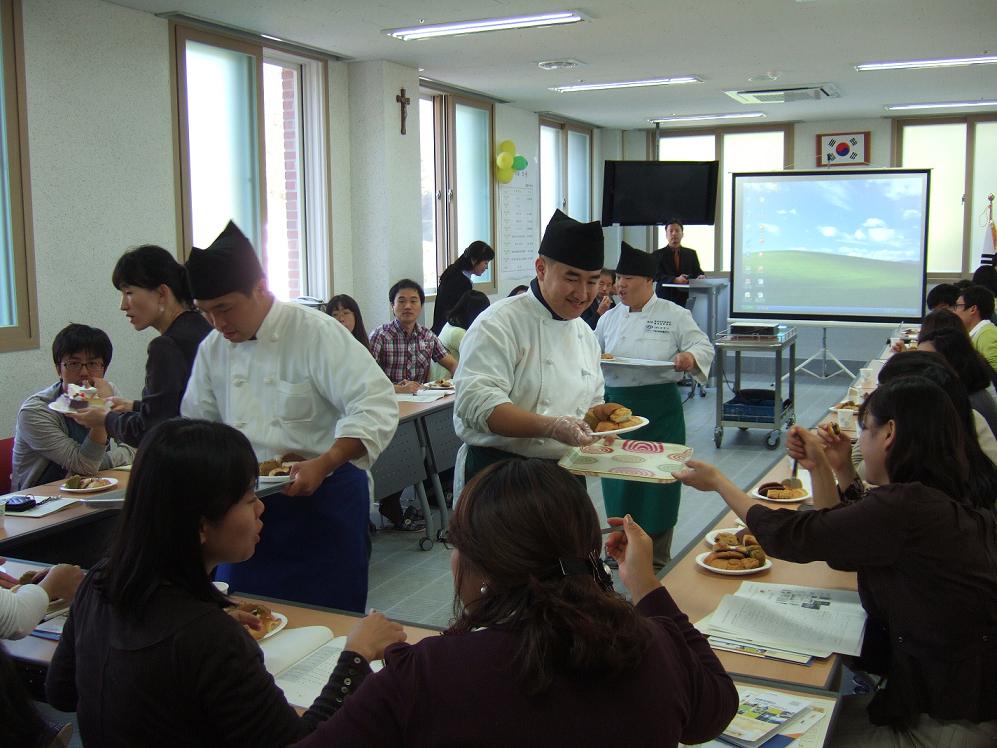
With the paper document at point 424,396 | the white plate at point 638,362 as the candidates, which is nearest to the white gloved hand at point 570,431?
the white plate at point 638,362

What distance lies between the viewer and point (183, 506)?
146 centimetres

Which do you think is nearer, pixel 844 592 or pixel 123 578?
pixel 123 578

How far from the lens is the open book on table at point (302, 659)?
1802mm

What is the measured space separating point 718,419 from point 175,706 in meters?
6.47

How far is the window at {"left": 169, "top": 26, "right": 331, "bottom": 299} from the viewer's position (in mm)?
5957

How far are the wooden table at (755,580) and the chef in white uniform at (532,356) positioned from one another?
546mm

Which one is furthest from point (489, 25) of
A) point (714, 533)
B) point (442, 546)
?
point (714, 533)

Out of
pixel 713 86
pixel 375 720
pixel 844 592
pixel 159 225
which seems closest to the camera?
pixel 375 720

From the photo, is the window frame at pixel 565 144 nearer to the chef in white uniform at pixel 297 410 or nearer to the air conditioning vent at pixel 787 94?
the air conditioning vent at pixel 787 94

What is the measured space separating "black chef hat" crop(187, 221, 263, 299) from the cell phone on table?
1255mm

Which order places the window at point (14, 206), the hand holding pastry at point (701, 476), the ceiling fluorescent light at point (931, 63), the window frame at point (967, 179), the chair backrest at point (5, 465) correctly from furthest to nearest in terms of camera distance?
the window frame at point (967, 179)
the ceiling fluorescent light at point (931, 63)
the window at point (14, 206)
the chair backrest at point (5, 465)
the hand holding pastry at point (701, 476)

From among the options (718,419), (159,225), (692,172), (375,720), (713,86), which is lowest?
(718,419)

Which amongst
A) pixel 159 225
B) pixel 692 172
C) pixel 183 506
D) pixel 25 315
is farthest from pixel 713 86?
pixel 183 506

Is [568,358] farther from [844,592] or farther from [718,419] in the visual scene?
[718,419]
